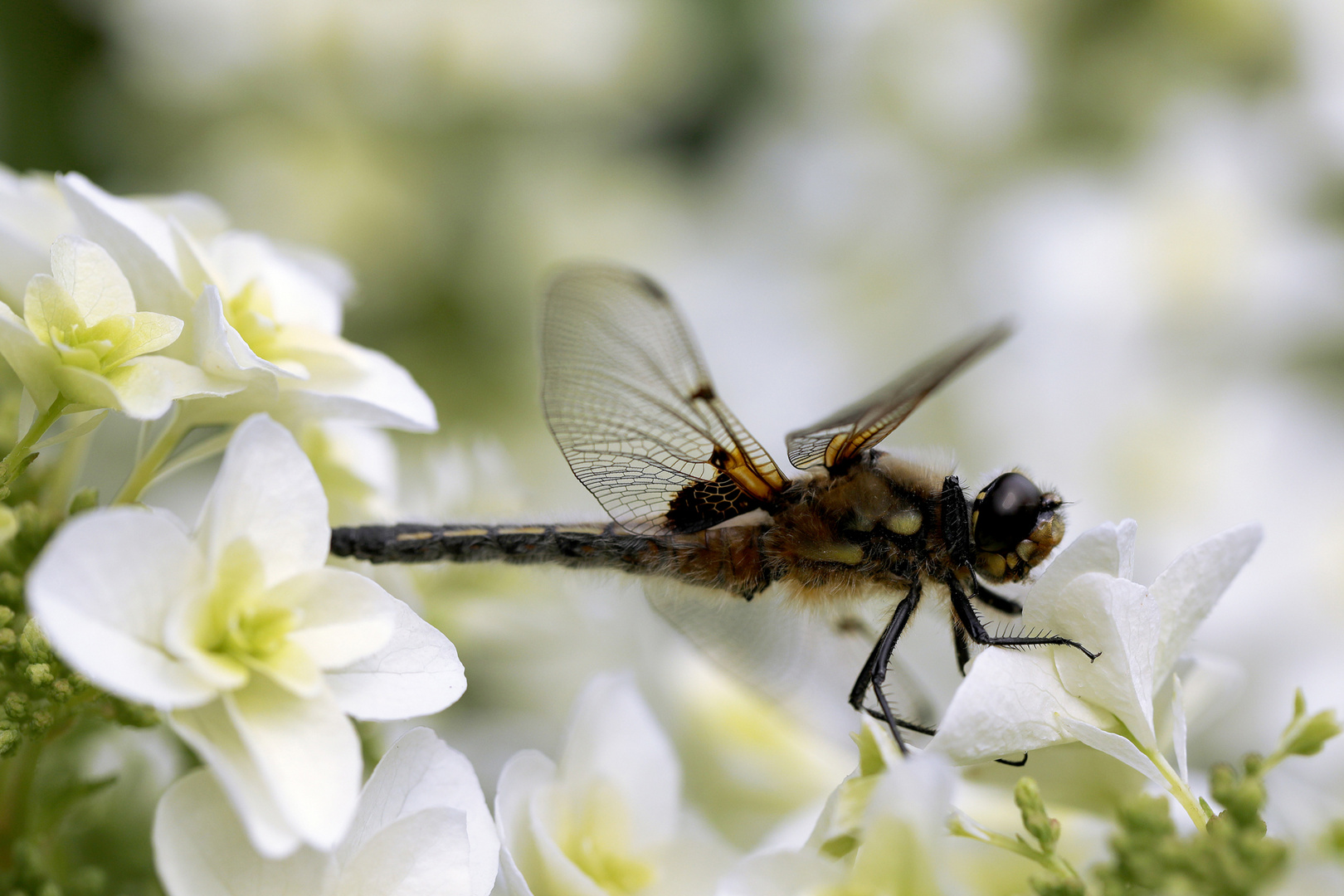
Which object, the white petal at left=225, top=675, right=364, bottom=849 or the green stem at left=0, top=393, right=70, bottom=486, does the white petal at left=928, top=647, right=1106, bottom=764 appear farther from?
the green stem at left=0, top=393, right=70, bottom=486

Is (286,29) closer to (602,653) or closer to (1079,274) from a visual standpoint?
(602,653)

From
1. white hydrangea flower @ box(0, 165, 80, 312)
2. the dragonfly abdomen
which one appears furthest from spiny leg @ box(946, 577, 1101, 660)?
white hydrangea flower @ box(0, 165, 80, 312)

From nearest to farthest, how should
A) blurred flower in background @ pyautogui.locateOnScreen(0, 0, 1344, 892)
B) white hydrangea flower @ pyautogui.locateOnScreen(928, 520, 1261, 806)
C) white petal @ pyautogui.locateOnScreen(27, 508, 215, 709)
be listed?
white petal @ pyautogui.locateOnScreen(27, 508, 215, 709), white hydrangea flower @ pyautogui.locateOnScreen(928, 520, 1261, 806), blurred flower in background @ pyautogui.locateOnScreen(0, 0, 1344, 892)

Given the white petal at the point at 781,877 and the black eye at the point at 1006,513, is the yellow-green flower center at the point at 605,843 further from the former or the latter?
the black eye at the point at 1006,513

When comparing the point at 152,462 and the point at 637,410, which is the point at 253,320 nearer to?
the point at 152,462

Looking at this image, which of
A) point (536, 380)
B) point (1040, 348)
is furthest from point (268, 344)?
point (1040, 348)

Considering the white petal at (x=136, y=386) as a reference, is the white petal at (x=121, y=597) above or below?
below

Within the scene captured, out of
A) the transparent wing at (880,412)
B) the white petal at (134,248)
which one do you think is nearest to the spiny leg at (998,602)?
the transparent wing at (880,412)
